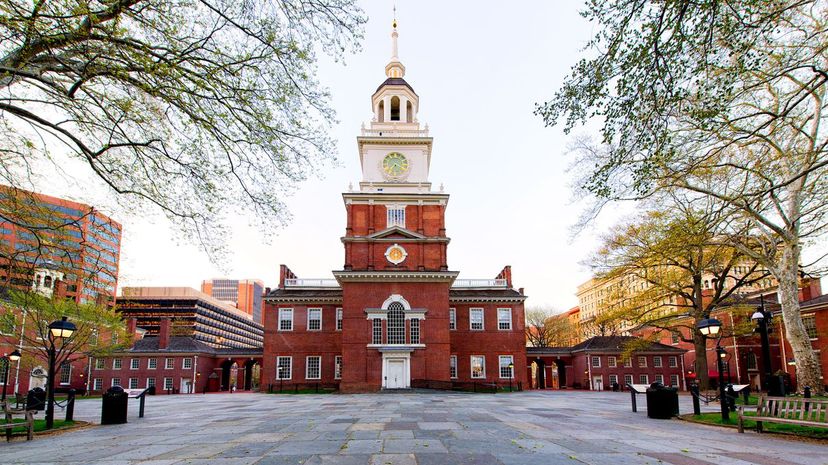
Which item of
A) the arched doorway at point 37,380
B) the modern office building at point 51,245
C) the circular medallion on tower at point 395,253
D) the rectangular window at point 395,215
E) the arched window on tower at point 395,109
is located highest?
the arched window on tower at point 395,109

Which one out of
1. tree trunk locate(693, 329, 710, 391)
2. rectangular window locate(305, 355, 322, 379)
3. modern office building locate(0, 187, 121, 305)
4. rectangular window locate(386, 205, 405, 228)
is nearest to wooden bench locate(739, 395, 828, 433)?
modern office building locate(0, 187, 121, 305)

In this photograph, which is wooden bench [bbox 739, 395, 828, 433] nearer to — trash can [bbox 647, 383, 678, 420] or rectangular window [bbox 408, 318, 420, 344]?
trash can [bbox 647, 383, 678, 420]

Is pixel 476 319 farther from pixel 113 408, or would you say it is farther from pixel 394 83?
pixel 113 408

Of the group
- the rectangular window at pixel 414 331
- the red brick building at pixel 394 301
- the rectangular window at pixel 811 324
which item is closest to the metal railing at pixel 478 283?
the red brick building at pixel 394 301

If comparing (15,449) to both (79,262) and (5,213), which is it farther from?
(5,213)

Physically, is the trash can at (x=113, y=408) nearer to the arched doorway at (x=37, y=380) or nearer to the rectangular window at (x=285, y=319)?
the rectangular window at (x=285, y=319)

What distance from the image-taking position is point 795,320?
17.6 meters

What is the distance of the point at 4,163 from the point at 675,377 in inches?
2174

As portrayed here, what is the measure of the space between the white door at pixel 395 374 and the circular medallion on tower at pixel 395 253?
7.40 metres

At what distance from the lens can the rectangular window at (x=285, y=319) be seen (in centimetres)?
4344

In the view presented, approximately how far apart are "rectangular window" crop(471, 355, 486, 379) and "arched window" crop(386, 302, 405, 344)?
9.07 metres

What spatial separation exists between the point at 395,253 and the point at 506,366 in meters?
13.9

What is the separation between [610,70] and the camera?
7.57 m

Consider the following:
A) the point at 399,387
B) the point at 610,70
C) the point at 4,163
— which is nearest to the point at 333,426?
the point at 4,163
